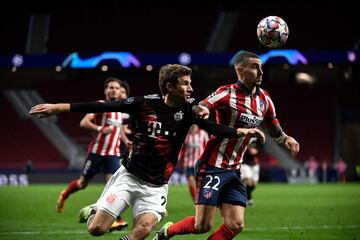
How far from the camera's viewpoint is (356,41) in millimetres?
35812

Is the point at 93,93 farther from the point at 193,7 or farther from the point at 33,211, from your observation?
the point at 33,211

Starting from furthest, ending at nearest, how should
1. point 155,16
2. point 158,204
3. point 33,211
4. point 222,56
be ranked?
1. point 155,16
2. point 222,56
3. point 33,211
4. point 158,204

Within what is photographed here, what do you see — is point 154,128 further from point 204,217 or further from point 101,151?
point 101,151

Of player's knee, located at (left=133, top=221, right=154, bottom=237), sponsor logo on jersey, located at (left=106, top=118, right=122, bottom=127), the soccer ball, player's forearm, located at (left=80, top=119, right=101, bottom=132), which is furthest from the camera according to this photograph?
sponsor logo on jersey, located at (left=106, top=118, right=122, bottom=127)

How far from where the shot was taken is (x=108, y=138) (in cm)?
1105

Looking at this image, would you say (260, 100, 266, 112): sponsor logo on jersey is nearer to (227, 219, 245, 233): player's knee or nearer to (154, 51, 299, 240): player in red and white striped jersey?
(154, 51, 299, 240): player in red and white striped jersey

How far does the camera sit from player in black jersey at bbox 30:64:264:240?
6102 mm

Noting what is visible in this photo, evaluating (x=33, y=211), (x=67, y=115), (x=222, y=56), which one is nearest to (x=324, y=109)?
(x=222, y=56)

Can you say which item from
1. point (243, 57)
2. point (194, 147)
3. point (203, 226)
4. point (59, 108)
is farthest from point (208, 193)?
point (194, 147)

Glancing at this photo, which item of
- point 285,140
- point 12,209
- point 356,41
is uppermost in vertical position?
point 356,41

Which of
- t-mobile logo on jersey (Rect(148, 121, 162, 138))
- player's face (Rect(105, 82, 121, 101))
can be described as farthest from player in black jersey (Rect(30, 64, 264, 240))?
player's face (Rect(105, 82, 121, 101))

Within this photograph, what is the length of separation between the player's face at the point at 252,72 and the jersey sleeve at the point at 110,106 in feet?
3.78

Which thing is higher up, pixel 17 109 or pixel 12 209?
pixel 17 109

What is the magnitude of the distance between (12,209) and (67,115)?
23411 mm
